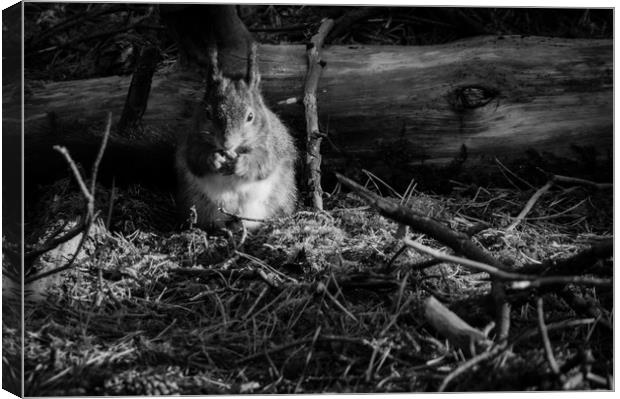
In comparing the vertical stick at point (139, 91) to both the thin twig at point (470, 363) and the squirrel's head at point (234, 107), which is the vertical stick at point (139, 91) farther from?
the thin twig at point (470, 363)

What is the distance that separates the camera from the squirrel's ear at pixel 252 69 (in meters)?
4.07

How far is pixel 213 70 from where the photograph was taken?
13.5 feet

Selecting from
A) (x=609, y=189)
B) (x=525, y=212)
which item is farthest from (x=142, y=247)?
(x=609, y=189)

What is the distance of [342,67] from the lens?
4.25 m

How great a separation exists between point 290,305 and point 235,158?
0.86 metres

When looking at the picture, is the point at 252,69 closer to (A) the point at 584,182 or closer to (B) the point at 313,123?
(B) the point at 313,123

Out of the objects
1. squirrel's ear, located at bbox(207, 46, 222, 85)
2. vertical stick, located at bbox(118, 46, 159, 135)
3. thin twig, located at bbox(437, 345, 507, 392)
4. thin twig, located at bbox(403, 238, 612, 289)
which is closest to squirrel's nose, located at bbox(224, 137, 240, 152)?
squirrel's ear, located at bbox(207, 46, 222, 85)

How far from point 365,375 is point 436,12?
1771mm

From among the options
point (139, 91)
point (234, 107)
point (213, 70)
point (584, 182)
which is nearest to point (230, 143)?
point (234, 107)

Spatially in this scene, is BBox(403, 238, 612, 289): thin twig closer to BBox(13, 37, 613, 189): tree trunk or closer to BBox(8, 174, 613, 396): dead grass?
BBox(8, 174, 613, 396): dead grass

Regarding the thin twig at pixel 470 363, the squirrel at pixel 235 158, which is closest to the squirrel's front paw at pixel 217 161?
the squirrel at pixel 235 158

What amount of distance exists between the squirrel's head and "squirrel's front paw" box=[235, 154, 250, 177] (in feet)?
0.17

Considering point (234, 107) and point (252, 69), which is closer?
point (234, 107)

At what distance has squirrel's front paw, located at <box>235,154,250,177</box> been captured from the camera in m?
4.23
